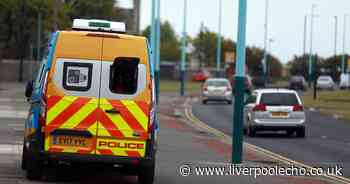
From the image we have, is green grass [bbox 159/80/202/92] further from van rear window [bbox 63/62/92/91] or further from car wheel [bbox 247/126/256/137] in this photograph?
van rear window [bbox 63/62/92/91]

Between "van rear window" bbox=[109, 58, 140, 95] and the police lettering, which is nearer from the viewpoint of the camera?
the police lettering

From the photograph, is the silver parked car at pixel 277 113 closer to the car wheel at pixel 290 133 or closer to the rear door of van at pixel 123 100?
the car wheel at pixel 290 133

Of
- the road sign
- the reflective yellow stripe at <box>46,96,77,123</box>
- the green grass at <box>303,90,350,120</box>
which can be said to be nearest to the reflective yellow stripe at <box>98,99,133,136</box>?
the reflective yellow stripe at <box>46,96,77,123</box>

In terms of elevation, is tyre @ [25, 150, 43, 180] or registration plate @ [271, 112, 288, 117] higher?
tyre @ [25, 150, 43, 180]

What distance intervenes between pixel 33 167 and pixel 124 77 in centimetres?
196

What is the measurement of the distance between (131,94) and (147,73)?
410 mm

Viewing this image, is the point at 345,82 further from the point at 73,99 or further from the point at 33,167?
the point at 73,99

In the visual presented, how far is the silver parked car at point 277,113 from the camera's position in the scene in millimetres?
31109

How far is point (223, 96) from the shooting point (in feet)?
190

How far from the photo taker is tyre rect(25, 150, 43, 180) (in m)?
14.2

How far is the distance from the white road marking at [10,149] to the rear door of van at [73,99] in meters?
5.91

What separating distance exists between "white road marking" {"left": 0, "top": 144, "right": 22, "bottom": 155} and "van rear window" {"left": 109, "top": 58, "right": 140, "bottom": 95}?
6034 mm

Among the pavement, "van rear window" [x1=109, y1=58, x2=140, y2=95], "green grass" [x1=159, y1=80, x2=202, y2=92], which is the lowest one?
"green grass" [x1=159, y1=80, x2=202, y2=92]

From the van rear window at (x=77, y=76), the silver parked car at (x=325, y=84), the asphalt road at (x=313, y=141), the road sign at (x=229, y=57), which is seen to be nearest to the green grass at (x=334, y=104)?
the asphalt road at (x=313, y=141)
